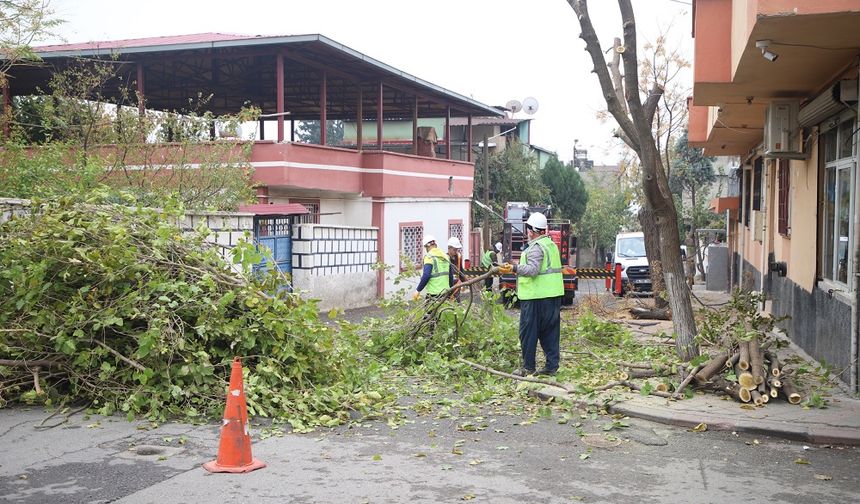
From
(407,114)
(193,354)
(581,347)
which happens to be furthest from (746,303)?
(407,114)

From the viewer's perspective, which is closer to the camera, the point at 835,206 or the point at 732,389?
the point at 732,389

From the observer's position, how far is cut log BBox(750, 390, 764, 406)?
26.9 feet

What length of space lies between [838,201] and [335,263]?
542 inches

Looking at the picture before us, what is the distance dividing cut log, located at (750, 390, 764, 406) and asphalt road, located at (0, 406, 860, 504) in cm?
98

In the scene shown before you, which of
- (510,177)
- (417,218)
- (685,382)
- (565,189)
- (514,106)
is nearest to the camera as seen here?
(685,382)

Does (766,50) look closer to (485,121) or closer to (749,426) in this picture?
(749,426)

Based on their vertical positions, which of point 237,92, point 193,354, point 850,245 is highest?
point 237,92

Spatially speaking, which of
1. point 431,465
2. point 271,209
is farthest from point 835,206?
point 271,209

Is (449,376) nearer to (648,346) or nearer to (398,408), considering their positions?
(398,408)

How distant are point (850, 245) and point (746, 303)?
5.04ft

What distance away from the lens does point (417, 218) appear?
29156mm

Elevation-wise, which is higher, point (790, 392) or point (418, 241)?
point (418, 241)

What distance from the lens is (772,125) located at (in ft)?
40.0

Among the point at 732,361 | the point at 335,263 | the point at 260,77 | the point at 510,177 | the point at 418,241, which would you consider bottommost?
the point at 732,361
